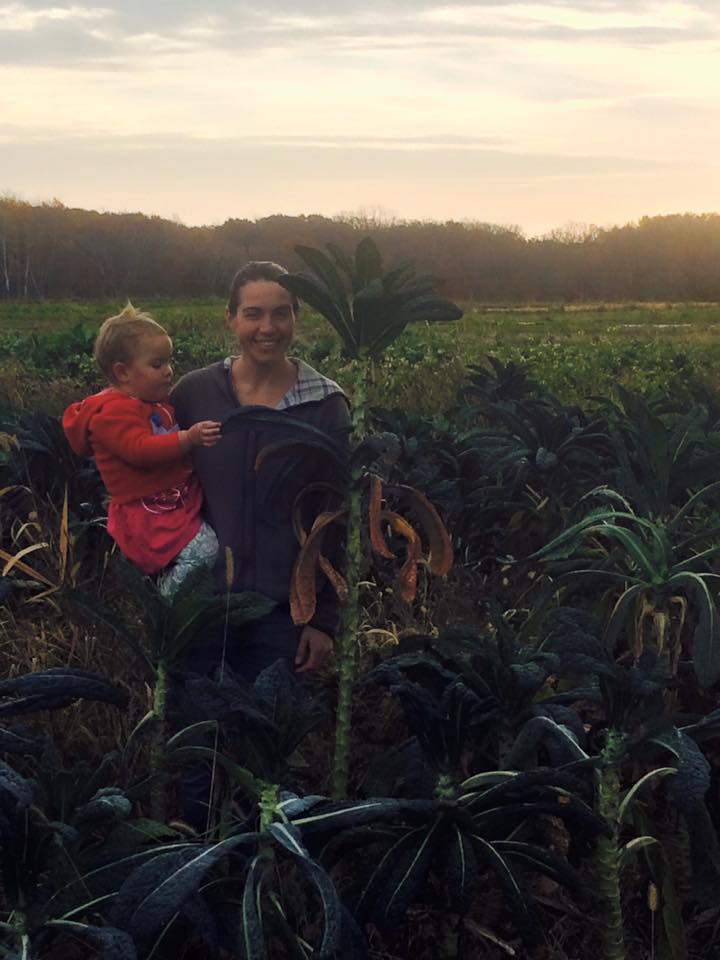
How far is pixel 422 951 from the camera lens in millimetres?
2412

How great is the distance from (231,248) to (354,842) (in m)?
57.5

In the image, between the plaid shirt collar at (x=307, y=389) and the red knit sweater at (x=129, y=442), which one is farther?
the plaid shirt collar at (x=307, y=389)

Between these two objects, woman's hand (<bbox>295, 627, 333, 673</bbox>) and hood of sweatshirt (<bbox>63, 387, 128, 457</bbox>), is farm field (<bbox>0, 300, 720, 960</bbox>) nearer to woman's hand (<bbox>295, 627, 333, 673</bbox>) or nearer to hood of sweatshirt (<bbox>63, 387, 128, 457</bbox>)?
woman's hand (<bbox>295, 627, 333, 673</bbox>)

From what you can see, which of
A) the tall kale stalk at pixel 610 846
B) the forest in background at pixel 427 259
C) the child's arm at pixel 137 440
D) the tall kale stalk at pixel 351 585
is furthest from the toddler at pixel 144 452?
the forest in background at pixel 427 259

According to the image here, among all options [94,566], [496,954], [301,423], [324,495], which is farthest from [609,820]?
[94,566]

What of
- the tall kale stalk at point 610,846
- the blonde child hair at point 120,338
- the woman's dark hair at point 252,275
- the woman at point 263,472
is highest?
the woman's dark hair at point 252,275

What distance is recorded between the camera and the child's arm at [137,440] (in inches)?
126

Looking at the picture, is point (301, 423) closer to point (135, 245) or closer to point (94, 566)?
point (94, 566)

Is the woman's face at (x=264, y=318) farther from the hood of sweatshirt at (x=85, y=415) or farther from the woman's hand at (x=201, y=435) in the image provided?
the hood of sweatshirt at (x=85, y=415)

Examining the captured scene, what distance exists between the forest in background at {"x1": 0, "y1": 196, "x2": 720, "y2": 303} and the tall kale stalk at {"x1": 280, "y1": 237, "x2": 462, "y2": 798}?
48.2 m

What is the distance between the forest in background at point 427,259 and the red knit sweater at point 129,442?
Answer: 47587mm

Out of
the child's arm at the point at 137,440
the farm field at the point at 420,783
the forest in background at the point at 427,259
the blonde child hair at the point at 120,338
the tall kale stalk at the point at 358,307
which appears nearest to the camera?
the farm field at the point at 420,783

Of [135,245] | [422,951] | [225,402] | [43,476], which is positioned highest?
[135,245]

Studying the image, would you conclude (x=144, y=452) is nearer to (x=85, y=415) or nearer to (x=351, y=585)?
(x=85, y=415)
